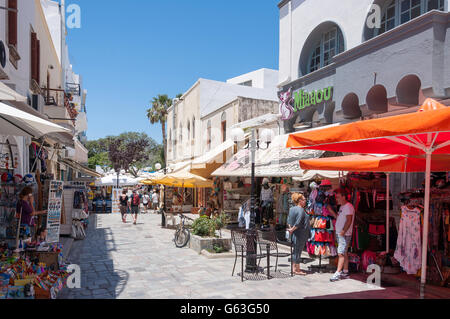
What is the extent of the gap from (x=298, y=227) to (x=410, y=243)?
2113 mm

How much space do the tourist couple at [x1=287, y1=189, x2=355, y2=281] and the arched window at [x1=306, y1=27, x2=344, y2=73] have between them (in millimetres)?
6835

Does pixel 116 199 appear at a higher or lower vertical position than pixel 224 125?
lower

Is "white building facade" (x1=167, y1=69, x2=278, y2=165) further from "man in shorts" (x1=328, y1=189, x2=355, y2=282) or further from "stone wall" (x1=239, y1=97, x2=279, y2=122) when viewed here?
"man in shorts" (x1=328, y1=189, x2=355, y2=282)

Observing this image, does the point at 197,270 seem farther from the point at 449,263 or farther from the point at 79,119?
the point at 79,119

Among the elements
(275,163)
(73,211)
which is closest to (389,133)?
(275,163)

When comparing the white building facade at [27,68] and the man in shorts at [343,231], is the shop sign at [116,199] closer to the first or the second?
the white building facade at [27,68]

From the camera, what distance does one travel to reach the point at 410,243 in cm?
662

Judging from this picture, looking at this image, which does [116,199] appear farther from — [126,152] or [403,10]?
[403,10]

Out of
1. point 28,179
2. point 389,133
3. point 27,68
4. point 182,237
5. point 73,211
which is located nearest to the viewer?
point 389,133

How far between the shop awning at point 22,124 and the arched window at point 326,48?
10467mm

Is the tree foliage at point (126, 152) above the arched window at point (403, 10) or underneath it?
underneath

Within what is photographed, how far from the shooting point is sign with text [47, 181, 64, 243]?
8273 millimetres

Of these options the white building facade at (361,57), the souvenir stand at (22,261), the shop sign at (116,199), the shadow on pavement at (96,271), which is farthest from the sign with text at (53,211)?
the shop sign at (116,199)

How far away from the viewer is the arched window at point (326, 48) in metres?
12.4
